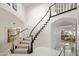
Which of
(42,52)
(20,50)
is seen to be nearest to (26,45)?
(20,50)

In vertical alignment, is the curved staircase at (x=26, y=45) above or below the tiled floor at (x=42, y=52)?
above

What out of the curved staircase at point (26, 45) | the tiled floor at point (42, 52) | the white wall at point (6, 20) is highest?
the white wall at point (6, 20)

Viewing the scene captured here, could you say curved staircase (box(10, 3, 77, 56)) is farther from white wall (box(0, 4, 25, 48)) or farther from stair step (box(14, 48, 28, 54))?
white wall (box(0, 4, 25, 48))

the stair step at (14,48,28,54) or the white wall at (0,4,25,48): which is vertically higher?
the white wall at (0,4,25,48)

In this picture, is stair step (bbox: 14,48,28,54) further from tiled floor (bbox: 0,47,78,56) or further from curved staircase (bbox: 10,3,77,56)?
tiled floor (bbox: 0,47,78,56)

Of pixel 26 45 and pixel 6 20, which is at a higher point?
pixel 6 20

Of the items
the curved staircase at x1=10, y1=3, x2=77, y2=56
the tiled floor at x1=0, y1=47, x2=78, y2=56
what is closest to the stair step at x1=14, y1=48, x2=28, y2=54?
the curved staircase at x1=10, y1=3, x2=77, y2=56

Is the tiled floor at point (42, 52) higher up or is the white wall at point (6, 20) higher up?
the white wall at point (6, 20)

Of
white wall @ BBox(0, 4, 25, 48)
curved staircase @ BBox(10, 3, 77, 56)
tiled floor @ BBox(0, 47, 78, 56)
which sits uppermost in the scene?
white wall @ BBox(0, 4, 25, 48)

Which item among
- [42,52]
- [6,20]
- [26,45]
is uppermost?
[6,20]

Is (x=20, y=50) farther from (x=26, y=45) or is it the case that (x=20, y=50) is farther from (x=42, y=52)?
(x=42, y=52)

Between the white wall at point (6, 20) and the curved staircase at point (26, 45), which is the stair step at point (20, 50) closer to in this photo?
the curved staircase at point (26, 45)

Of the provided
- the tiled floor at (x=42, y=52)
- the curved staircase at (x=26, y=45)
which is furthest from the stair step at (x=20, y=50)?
the tiled floor at (x=42, y=52)

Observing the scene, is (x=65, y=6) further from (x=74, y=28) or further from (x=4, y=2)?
(x=4, y=2)
